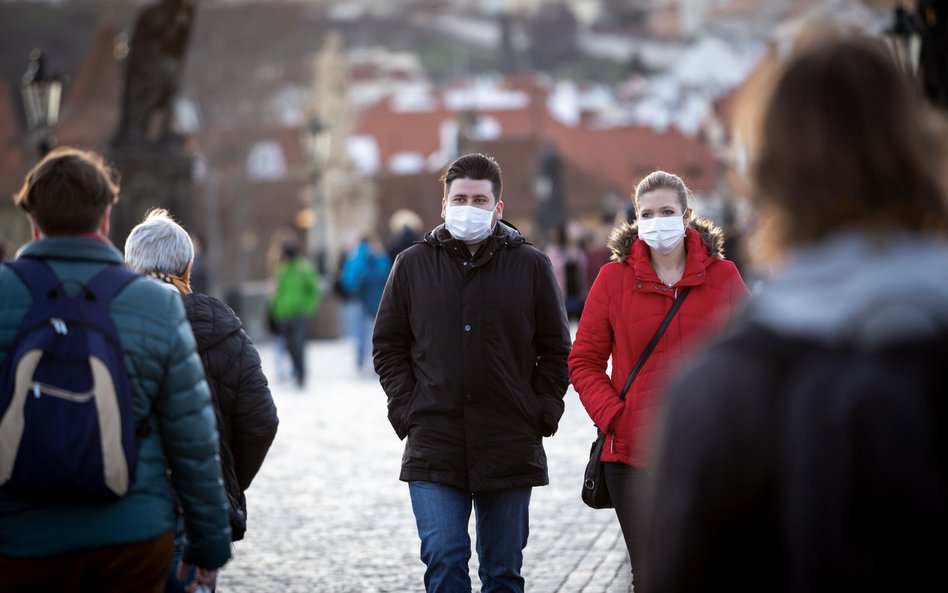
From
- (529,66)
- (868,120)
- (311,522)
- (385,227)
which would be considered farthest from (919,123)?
(529,66)

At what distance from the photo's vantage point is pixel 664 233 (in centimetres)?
604

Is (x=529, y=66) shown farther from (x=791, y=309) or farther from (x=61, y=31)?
(x=791, y=309)

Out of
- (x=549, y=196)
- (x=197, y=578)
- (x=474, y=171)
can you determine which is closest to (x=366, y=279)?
(x=474, y=171)

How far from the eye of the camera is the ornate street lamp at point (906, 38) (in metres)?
14.0

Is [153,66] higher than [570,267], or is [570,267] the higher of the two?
[153,66]

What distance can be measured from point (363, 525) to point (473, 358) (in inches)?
169

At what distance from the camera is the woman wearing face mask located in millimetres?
5914

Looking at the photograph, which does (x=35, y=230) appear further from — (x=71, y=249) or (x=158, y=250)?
(x=158, y=250)

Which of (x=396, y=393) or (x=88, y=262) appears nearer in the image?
(x=88, y=262)

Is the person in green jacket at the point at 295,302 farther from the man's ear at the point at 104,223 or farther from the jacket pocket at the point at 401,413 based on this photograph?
the man's ear at the point at 104,223

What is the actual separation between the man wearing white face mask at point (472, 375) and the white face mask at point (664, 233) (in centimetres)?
43

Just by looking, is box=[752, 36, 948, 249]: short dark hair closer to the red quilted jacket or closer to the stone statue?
the red quilted jacket

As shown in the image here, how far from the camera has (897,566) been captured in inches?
92.6

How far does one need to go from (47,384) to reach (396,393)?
2.29 metres
